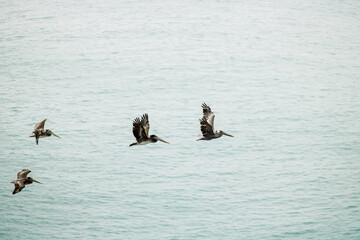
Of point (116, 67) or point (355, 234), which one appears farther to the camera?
point (116, 67)

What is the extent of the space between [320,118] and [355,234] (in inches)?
955

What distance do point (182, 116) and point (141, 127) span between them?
52490 mm

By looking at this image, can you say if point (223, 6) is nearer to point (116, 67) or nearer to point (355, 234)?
point (116, 67)

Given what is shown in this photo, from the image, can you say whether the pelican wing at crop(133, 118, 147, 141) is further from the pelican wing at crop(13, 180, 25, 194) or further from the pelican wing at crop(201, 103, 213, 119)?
the pelican wing at crop(13, 180, 25, 194)

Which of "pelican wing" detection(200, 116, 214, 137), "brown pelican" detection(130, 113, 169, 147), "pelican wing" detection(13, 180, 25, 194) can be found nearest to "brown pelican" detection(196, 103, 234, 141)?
"pelican wing" detection(200, 116, 214, 137)

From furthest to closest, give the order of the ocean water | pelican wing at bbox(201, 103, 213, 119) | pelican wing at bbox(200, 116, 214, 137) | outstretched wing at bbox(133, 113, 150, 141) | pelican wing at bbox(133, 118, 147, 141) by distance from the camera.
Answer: the ocean water → pelican wing at bbox(200, 116, 214, 137) → pelican wing at bbox(201, 103, 213, 119) → pelican wing at bbox(133, 118, 147, 141) → outstretched wing at bbox(133, 113, 150, 141)

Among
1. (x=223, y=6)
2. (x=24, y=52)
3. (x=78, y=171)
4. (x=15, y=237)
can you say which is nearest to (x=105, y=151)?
(x=78, y=171)

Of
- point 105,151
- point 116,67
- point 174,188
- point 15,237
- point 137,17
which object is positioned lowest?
point 15,237

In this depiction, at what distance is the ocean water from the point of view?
3091 inches

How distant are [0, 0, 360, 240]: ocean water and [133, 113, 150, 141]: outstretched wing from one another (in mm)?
36827

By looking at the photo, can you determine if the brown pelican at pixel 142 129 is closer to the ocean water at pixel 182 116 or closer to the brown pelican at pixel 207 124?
the brown pelican at pixel 207 124

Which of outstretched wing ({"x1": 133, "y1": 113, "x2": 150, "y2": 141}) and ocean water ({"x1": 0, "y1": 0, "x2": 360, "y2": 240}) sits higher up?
ocean water ({"x1": 0, "y1": 0, "x2": 360, "y2": 240})

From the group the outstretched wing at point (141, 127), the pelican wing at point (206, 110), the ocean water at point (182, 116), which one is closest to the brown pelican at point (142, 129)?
the outstretched wing at point (141, 127)

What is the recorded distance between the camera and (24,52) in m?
107
